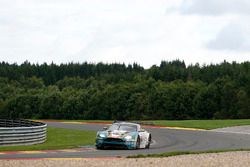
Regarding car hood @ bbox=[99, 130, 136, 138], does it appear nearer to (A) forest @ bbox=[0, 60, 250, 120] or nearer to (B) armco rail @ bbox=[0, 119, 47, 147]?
(B) armco rail @ bbox=[0, 119, 47, 147]

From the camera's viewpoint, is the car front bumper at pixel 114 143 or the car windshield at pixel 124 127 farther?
the car windshield at pixel 124 127

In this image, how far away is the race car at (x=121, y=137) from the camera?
79.7ft

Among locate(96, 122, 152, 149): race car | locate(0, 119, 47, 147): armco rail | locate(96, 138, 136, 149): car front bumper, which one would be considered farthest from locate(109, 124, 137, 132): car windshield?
locate(0, 119, 47, 147): armco rail

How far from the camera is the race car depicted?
24.3 meters

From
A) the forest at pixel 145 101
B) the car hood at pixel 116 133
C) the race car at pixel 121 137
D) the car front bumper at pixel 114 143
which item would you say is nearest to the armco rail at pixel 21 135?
the race car at pixel 121 137

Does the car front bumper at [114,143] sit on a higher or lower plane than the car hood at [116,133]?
lower

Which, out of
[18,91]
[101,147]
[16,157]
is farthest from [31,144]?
[18,91]

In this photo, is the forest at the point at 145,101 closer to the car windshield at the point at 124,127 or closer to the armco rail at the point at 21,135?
the armco rail at the point at 21,135

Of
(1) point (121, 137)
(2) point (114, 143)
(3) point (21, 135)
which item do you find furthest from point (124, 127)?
(3) point (21, 135)

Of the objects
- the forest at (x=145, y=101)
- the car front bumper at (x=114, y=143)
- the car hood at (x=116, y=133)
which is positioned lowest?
the car front bumper at (x=114, y=143)

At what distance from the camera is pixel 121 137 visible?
24484 mm

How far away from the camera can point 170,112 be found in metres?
111

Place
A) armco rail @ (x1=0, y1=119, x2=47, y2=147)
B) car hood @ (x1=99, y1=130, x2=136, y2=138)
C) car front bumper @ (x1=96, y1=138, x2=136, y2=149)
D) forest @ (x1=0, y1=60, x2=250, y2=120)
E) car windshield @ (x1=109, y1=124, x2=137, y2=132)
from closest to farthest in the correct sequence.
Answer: car front bumper @ (x1=96, y1=138, x2=136, y2=149), car hood @ (x1=99, y1=130, x2=136, y2=138), car windshield @ (x1=109, y1=124, x2=137, y2=132), armco rail @ (x1=0, y1=119, x2=47, y2=147), forest @ (x1=0, y1=60, x2=250, y2=120)

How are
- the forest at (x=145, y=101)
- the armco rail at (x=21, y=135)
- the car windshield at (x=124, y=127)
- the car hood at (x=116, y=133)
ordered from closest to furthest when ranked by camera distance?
the car hood at (x=116, y=133) → the car windshield at (x=124, y=127) → the armco rail at (x=21, y=135) → the forest at (x=145, y=101)
